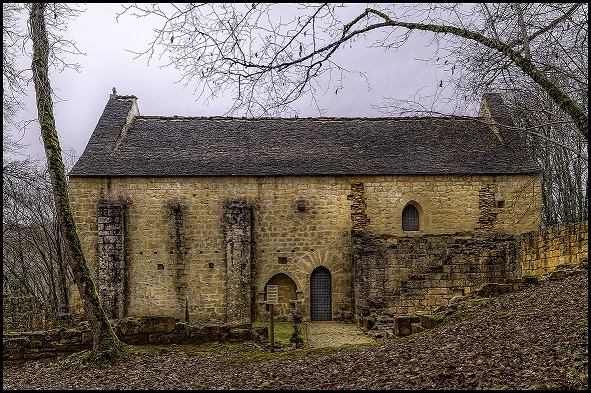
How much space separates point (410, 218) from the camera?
72.6 feet

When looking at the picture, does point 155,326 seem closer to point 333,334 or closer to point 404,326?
point 404,326

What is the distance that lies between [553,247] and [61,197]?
12043 millimetres

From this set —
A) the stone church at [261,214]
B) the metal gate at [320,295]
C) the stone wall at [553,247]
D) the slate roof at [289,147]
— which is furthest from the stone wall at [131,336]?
the slate roof at [289,147]

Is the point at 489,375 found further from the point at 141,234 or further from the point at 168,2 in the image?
the point at 141,234

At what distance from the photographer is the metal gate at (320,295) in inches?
830

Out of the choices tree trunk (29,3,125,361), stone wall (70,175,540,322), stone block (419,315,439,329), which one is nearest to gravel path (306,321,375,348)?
stone wall (70,175,540,322)

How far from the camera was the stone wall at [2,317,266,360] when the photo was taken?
11.0 m

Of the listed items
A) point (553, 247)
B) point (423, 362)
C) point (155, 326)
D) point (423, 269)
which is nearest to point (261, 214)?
point (423, 269)

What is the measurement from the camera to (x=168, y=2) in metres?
5.69

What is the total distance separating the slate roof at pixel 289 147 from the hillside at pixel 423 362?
1084 centimetres

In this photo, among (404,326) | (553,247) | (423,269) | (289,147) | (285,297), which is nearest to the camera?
(404,326)

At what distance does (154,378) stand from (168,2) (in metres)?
5.71

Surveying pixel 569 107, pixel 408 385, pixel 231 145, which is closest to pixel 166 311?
pixel 231 145

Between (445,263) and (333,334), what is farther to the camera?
(333,334)
